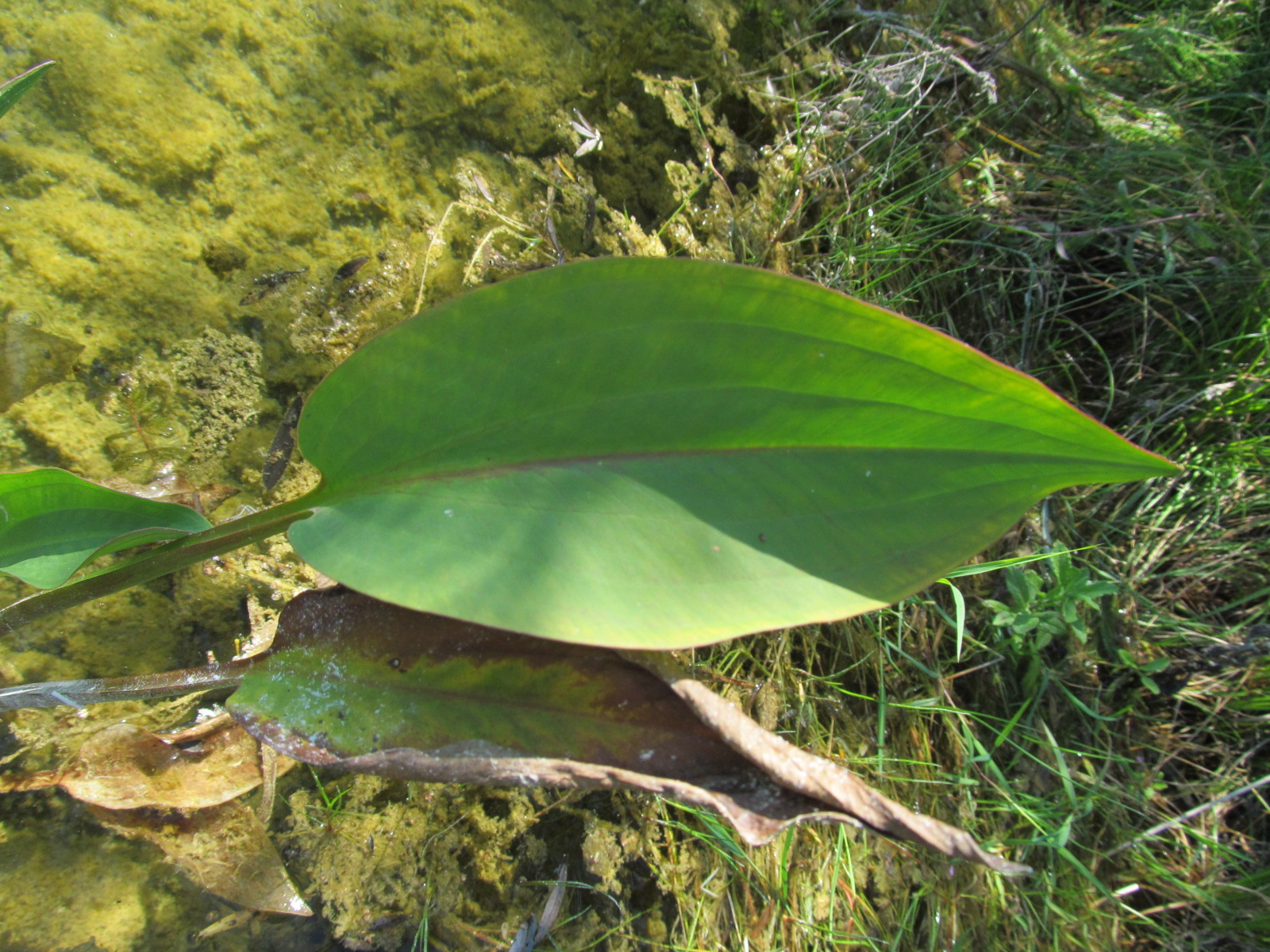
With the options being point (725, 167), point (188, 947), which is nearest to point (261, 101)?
point (725, 167)

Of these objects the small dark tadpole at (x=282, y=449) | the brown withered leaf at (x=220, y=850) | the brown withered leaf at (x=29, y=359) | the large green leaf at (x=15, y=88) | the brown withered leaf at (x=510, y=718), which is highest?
the large green leaf at (x=15, y=88)

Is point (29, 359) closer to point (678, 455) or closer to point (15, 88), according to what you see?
point (15, 88)

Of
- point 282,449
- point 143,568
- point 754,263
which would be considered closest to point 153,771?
point 143,568

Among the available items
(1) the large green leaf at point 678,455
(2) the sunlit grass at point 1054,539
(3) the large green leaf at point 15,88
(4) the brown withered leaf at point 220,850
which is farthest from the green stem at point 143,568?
(2) the sunlit grass at point 1054,539

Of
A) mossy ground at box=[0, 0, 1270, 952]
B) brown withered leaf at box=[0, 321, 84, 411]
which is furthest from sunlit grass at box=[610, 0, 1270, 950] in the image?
brown withered leaf at box=[0, 321, 84, 411]

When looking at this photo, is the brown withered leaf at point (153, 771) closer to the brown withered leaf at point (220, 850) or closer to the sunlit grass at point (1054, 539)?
the brown withered leaf at point (220, 850)

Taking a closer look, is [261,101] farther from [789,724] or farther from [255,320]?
[789,724]

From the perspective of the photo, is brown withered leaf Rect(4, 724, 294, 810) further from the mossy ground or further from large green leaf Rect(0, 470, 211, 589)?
large green leaf Rect(0, 470, 211, 589)
